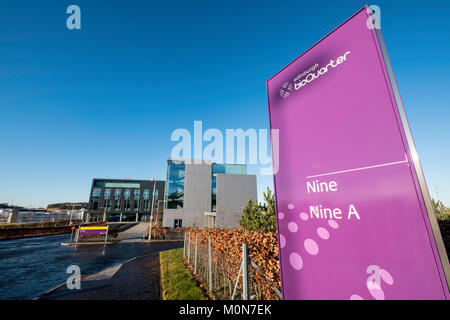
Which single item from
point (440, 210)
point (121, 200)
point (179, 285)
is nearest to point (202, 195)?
point (179, 285)

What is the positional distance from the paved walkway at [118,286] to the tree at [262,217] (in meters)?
5.41

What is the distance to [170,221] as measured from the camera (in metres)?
27.6

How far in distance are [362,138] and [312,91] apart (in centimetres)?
80

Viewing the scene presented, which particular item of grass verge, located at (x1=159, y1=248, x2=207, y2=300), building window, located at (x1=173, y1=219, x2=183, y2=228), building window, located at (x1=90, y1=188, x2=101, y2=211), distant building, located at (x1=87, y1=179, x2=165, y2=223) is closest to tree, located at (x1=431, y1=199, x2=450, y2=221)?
grass verge, located at (x1=159, y1=248, x2=207, y2=300)

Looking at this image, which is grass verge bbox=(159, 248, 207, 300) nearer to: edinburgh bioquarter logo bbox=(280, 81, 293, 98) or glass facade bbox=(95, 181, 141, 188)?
edinburgh bioquarter logo bbox=(280, 81, 293, 98)

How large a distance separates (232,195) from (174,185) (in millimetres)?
9596

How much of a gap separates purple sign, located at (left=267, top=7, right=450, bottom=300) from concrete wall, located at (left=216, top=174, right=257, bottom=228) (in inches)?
976

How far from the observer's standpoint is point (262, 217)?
32.9 feet

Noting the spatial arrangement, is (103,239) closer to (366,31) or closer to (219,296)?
(219,296)

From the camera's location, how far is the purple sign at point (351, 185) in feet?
4.40

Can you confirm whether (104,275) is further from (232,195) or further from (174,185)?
(174,185)

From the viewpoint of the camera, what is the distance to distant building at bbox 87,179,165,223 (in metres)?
58.2
